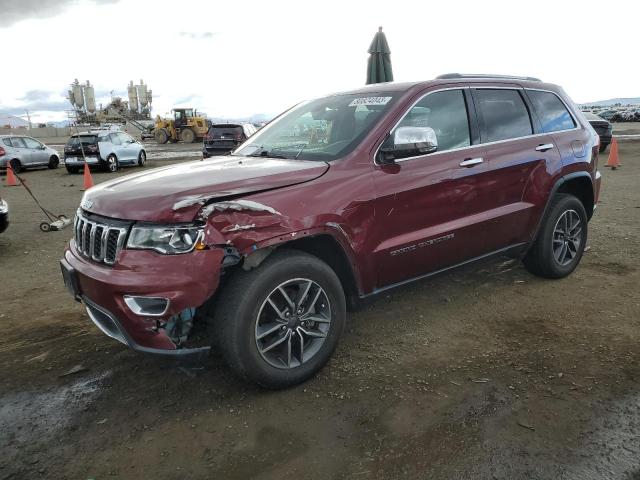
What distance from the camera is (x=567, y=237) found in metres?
4.58

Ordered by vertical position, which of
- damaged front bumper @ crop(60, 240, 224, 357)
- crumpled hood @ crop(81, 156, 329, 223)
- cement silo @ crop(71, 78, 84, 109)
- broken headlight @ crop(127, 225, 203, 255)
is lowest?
damaged front bumper @ crop(60, 240, 224, 357)

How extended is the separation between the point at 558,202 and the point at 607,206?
4460 mm

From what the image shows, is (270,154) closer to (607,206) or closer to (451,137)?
(451,137)

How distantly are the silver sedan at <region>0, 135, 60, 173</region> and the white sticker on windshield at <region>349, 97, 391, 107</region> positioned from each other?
17.5 meters

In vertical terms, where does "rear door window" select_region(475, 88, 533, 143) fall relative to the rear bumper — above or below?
above

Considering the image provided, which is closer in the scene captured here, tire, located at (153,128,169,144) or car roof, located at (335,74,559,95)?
car roof, located at (335,74,559,95)

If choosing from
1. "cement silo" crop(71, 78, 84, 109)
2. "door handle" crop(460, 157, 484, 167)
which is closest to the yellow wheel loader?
"door handle" crop(460, 157, 484, 167)

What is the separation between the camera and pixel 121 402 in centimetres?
292

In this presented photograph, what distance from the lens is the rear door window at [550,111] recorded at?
14.3 ft

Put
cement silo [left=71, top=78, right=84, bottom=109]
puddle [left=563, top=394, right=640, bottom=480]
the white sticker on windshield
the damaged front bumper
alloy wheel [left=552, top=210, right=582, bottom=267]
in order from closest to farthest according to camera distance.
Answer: puddle [left=563, top=394, right=640, bottom=480]
the damaged front bumper
the white sticker on windshield
alloy wheel [left=552, top=210, right=582, bottom=267]
cement silo [left=71, top=78, right=84, bottom=109]

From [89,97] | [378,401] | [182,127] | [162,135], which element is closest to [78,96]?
[89,97]

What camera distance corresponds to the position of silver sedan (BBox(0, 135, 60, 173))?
56.6 ft

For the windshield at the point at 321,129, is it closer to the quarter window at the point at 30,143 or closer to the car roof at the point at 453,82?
the car roof at the point at 453,82

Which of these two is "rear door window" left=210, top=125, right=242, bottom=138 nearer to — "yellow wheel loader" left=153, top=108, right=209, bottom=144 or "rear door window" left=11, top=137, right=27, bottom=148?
"rear door window" left=11, top=137, right=27, bottom=148
